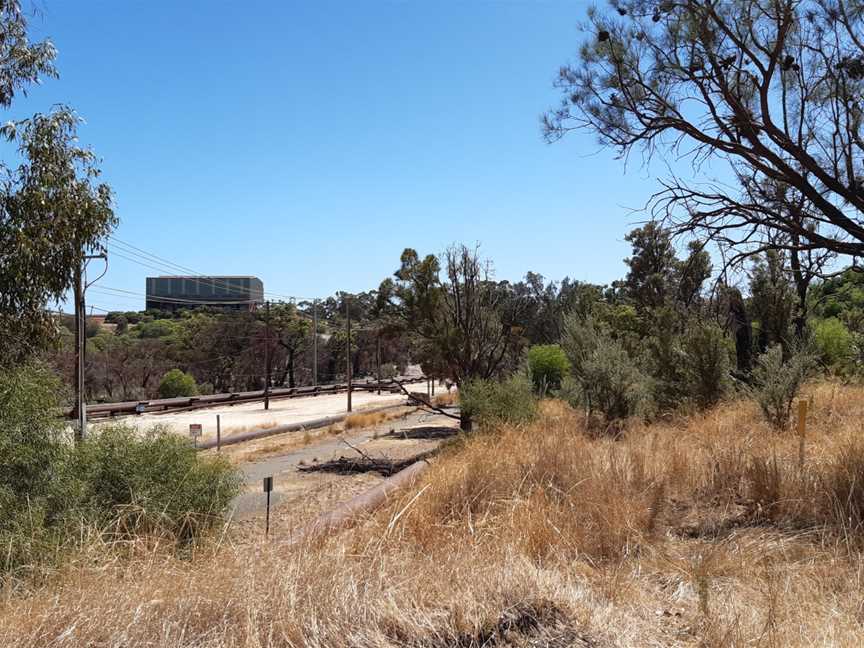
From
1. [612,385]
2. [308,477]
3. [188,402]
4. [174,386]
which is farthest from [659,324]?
[174,386]

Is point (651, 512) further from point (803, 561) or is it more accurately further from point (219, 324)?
point (219, 324)

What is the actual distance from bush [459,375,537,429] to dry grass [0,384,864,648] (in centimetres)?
637

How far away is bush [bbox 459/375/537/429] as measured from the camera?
15.4 meters

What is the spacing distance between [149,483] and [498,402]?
9.93 m

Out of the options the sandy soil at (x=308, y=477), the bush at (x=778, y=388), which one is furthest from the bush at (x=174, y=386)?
the bush at (x=778, y=388)

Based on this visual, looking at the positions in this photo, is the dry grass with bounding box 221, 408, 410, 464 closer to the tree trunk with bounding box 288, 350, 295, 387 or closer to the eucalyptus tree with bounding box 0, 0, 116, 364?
the eucalyptus tree with bounding box 0, 0, 116, 364

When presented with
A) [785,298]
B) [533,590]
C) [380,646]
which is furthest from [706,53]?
[785,298]

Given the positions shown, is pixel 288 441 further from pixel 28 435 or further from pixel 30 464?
pixel 30 464

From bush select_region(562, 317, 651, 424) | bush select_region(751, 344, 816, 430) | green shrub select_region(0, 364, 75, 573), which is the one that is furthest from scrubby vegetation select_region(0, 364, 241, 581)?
bush select_region(562, 317, 651, 424)

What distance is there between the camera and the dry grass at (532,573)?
384 centimetres

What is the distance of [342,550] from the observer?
5023 mm

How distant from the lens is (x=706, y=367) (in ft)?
54.1

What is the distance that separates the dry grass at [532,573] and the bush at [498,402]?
6368 mm

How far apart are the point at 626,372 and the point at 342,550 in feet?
39.4
